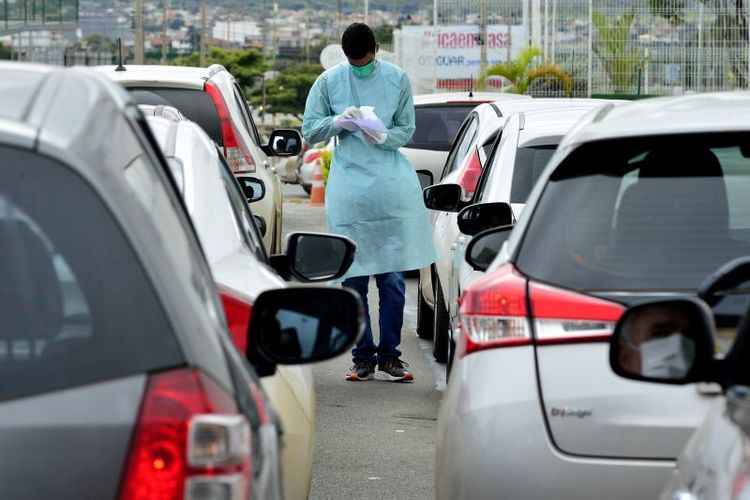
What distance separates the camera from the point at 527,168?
8.49m

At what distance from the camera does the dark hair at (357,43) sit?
9727 mm

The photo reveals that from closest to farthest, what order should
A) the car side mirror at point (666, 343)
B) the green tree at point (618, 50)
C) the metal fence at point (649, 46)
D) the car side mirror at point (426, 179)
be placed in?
1. the car side mirror at point (666, 343)
2. the car side mirror at point (426, 179)
3. the metal fence at point (649, 46)
4. the green tree at point (618, 50)

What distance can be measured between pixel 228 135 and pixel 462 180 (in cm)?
263

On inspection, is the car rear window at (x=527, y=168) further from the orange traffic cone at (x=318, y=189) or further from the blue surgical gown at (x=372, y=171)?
the orange traffic cone at (x=318, y=189)

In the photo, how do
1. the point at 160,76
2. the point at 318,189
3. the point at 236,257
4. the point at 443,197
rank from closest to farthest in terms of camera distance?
→ the point at 236,257, the point at 443,197, the point at 160,76, the point at 318,189

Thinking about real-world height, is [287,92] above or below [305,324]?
below

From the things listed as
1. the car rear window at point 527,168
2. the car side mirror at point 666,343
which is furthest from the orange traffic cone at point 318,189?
the car side mirror at point 666,343

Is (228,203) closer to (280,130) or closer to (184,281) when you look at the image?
(184,281)

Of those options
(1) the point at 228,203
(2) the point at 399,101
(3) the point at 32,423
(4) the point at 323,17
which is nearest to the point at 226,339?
(3) the point at 32,423

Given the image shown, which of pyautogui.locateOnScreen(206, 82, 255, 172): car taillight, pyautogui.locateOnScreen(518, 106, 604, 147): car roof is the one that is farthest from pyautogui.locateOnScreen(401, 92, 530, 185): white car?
pyautogui.locateOnScreen(518, 106, 604, 147): car roof

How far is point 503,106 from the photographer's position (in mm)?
10891

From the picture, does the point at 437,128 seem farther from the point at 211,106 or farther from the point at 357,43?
the point at 357,43

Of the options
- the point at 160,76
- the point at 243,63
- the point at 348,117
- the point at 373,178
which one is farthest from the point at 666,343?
the point at 243,63

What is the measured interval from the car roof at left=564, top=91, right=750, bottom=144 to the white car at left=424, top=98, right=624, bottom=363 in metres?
4.02
